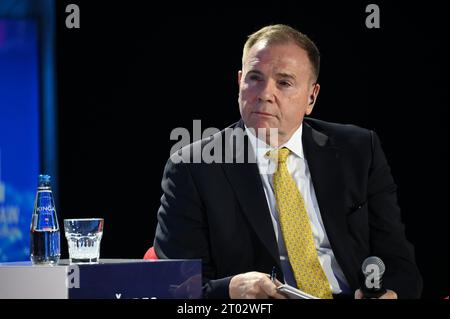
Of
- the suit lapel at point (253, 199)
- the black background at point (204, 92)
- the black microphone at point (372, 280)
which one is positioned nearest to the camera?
the black microphone at point (372, 280)

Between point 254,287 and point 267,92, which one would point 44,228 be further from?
point 267,92

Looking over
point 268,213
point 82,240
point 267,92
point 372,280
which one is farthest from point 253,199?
point 82,240

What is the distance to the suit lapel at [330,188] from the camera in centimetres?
256

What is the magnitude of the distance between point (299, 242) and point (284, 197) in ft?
0.52

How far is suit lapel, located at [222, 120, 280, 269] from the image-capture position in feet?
8.05

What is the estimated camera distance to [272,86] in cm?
259

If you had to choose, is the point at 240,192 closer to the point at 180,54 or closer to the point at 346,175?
the point at 346,175

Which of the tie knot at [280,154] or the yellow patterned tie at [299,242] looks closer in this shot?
the yellow patterned tie at [299,242]

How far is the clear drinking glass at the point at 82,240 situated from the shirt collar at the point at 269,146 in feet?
2.75

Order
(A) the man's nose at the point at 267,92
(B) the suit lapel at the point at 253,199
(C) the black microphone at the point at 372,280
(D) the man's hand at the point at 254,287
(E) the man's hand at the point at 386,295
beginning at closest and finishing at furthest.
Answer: (D) the man's hand at the point at 254,287, (C) the black microphone at the point at 372,280, (E) the man's hand at the point at 386,295, (B) the suit lapel at the point at 253,199, (A) the man's nose at the point at 267,92

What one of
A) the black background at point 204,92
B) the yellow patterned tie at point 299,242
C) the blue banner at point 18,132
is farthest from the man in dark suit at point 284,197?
the blue banner at point 18,132

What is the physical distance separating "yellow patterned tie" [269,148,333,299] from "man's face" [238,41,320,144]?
224 mm

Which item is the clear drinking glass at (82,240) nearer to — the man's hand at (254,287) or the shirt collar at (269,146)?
the man's hand at (254,287)

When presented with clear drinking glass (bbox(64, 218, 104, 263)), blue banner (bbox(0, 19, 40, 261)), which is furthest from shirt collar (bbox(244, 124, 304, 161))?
blue banner (bbox(0, 19, 40, 261))
